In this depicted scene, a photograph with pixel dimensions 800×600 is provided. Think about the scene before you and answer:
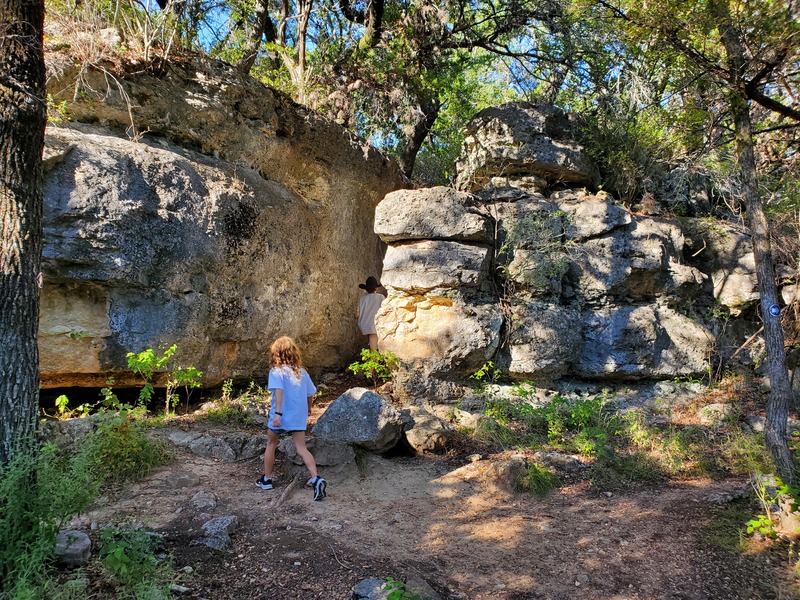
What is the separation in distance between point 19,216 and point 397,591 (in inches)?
130

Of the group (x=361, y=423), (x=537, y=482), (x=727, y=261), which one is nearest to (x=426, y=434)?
(x=361, y=423)

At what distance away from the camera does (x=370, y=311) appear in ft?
27.4

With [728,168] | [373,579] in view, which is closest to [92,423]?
[373,579]

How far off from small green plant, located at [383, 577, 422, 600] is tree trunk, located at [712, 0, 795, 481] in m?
3.88

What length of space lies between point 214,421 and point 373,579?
362cm

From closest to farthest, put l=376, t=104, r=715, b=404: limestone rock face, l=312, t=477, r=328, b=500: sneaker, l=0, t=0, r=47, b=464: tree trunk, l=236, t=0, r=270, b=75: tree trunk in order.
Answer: l=0, t=0, r=47, b=464: tree trunk → l=312, t=477, r=328, b=500: sneaker → l=376, t=104, r=715, b=404: limestone rock face → l=236, t=0, r=270, b=75: tree trunk

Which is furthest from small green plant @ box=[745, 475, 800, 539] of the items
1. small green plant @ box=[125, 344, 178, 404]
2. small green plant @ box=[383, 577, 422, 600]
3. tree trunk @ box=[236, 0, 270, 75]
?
tree trunk @ box=[236, 0, 270, 75]

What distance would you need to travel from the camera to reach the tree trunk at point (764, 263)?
481cm

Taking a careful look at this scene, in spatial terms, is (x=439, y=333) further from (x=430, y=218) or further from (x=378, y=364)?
(x=430, y=218)

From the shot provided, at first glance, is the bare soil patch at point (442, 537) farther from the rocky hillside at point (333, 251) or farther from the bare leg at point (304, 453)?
the rocky hillside at point (333, 251)

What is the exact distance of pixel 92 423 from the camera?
4969 mm

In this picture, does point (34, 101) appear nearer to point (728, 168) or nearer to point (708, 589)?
point (708, 589)

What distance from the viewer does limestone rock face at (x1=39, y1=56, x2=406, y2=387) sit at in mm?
5613

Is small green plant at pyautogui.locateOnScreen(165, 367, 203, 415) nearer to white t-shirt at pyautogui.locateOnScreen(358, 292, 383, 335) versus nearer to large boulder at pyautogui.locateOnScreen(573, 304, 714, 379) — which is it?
white t-shirt at pyautogui.locateOnScreen(358, 292, 383, 335)
